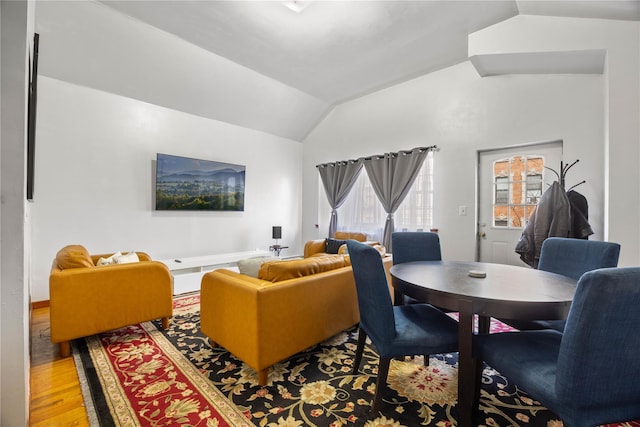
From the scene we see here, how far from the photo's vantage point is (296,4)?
2.84 meters

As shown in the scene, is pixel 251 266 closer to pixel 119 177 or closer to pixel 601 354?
pixel 601 354

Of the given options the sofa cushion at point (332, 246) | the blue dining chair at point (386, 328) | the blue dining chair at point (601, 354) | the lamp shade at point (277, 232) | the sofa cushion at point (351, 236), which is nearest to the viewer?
the blue dining chair at point (601, 354)

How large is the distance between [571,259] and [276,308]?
220cm

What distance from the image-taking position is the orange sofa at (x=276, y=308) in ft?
5.85

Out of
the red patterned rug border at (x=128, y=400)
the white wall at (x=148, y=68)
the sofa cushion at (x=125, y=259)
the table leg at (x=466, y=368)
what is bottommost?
the red patterned rug border at (x=128, y=400)

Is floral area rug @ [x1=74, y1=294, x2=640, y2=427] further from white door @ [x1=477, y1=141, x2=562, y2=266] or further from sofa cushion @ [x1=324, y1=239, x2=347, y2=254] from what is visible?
sofa cushion @ [x1=324, y1=239, x2=347, y2=254]

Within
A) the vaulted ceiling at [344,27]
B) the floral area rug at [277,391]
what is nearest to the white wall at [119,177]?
the vaulted ceiling at [344,27]

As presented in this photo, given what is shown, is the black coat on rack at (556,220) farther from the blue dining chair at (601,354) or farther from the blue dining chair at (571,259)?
the blue dining chair at (601,354)

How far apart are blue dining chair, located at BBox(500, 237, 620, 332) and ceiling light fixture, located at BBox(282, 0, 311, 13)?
126 inches

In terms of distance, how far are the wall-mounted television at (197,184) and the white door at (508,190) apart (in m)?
4.14

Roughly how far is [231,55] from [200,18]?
83cm

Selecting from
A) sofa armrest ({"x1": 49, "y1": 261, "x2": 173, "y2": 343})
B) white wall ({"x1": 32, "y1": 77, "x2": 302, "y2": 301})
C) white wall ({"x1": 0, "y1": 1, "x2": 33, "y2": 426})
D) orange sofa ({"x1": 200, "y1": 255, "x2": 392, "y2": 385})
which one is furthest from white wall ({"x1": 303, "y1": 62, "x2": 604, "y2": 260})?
white wall ({"x1": 0, "y1": 1, "x2": 33, "y2": 426})

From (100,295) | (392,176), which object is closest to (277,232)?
(392,176)

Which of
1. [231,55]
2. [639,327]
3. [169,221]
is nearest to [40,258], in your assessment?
[169,221]
